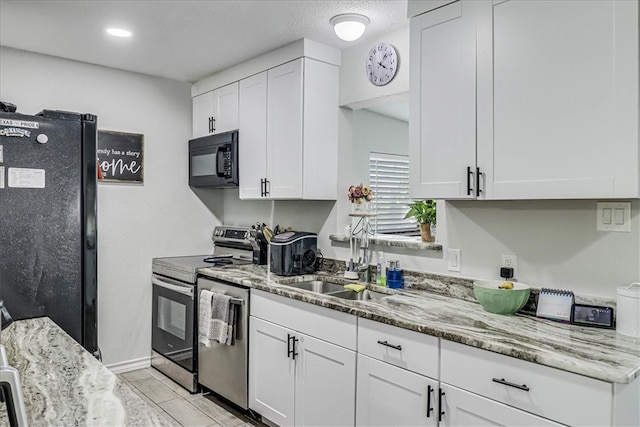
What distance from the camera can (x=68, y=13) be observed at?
254cm

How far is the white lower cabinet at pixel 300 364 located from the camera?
84.7 inches

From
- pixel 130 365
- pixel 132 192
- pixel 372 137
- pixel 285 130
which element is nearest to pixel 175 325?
pixel 130 365

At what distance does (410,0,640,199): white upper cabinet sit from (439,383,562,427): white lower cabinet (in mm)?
803

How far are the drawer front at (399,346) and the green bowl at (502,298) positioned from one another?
0.38 m

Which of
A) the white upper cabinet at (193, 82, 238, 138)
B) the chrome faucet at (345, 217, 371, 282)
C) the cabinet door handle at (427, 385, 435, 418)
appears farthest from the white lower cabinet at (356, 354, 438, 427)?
the white upper cabinet at (193, 82, 238, 138)

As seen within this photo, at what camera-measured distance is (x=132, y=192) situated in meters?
3.67

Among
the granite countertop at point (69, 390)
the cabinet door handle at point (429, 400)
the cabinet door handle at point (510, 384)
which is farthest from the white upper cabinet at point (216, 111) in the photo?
the cabinet door handle at point (510, 384)

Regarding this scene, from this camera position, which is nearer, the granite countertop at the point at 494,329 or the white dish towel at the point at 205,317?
the granite countertop at the point at 494,329

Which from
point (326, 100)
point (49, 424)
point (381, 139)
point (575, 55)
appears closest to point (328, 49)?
point (326, 100)

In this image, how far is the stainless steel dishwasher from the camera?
275 centimetres

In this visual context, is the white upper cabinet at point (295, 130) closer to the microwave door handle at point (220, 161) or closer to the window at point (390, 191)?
the microwave door handle at point (220, 161)

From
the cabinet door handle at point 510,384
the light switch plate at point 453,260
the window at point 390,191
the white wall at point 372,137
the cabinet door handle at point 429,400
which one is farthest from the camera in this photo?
the window at point 390,191

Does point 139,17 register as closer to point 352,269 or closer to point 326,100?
point 326,100

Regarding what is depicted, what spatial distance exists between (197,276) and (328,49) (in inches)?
70.9
